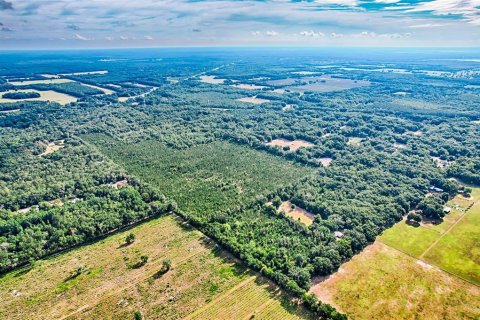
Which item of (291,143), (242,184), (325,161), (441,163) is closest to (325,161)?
(325,161)

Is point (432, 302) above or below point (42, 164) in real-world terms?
below

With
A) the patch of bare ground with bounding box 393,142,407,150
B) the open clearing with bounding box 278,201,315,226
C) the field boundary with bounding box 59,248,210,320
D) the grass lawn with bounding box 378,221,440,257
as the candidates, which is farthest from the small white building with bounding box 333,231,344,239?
the patch of bare ground with bounding box 393,142,407,150

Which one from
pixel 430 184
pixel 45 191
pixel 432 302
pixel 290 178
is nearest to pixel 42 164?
pixel 45 191

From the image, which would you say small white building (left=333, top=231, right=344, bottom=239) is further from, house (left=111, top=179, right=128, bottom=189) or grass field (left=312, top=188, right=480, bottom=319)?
house (left=111, top=179, right=128, bottom=189)

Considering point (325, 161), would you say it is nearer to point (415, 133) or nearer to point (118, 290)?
point (415, 133)

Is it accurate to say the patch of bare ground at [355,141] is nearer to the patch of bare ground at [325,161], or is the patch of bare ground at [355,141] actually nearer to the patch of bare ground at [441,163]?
the patch of bare ground at [325,161]

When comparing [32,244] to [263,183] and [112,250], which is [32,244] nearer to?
[112,250]

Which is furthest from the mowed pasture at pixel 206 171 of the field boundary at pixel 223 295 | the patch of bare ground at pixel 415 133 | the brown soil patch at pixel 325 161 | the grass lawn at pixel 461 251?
the patch of bare ground at pixel 415 133
